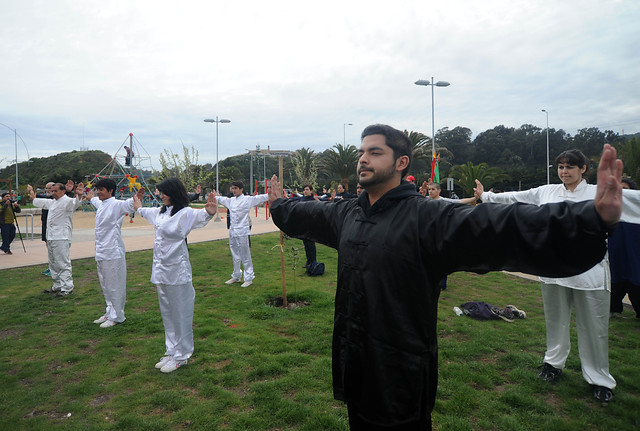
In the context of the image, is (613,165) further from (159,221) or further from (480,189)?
(159,221)

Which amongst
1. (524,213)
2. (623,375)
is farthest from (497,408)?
(524,213)

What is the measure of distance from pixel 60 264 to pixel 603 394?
8.97m

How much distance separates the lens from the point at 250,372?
172 inches

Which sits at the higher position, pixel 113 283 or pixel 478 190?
pixel 478 190

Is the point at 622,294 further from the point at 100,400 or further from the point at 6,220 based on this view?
the point at 6,220

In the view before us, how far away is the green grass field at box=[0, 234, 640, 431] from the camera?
11.5ft

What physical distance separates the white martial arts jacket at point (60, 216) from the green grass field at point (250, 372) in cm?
128

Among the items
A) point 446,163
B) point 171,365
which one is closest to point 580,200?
point 171,365

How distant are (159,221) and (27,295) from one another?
17.5 ft

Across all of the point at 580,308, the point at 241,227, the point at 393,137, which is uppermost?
the point at 393,137

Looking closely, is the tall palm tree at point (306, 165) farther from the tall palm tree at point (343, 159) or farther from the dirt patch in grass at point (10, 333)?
the dirt patch in grass at point (10, 333)

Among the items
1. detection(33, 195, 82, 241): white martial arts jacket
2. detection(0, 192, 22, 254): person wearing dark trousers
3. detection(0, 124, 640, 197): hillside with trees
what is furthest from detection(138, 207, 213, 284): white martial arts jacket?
detection(0, 124, 640, 197): hillside with trees

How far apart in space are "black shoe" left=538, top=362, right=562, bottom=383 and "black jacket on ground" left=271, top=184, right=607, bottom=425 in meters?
2.97

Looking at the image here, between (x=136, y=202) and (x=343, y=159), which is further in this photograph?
(x=343, y=159)
